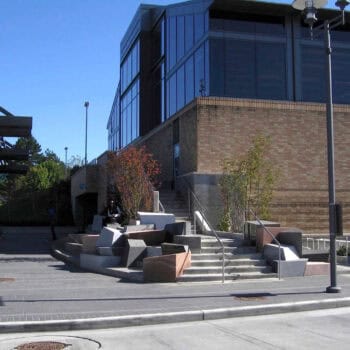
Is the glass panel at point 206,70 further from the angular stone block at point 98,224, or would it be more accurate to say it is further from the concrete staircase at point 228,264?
the concrete staircase at point 228,264

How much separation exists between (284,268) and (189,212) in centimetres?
683

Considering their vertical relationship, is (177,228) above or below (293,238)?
above

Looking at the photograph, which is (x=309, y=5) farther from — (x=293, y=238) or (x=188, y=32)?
(x=188, y=32)

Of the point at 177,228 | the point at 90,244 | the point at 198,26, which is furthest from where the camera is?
the point at 198,26

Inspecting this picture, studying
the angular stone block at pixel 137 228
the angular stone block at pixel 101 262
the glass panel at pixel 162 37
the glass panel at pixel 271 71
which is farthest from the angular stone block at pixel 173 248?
the glass panel at pixel 162 37

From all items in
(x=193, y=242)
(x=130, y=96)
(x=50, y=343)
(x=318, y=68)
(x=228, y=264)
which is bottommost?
(x=50, y=343)

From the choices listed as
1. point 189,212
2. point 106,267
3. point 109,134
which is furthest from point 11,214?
point 106,267

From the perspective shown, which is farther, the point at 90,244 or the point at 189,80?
the point at 189,80

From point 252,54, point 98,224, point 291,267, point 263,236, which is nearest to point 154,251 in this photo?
point 263,236

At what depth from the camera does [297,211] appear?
2161 centimetres

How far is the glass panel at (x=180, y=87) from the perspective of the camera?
29.0 meters

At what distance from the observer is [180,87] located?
29578 millimetres

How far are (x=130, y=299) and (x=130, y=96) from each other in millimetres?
30131

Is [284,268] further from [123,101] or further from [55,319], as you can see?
[123,101]
